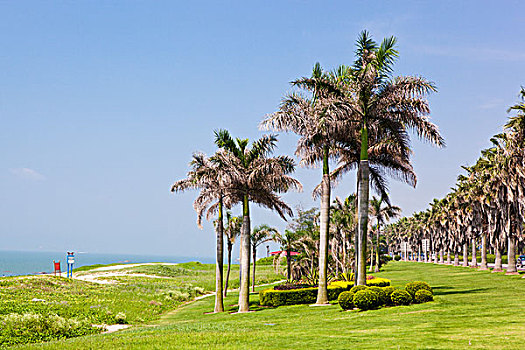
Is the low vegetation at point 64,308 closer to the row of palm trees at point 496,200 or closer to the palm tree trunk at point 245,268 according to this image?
the palm tree trunk at point 245,268

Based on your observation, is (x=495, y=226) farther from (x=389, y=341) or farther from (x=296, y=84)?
(x=389, y=341)

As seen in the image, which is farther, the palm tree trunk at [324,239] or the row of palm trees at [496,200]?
the row of palm trees at [496,200]

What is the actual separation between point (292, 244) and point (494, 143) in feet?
73.7

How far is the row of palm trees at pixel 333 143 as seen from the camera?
2570 centimetres

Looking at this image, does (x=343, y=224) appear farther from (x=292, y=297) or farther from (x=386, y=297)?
(x=386, y=297)

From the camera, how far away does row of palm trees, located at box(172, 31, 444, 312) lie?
84.3 ft

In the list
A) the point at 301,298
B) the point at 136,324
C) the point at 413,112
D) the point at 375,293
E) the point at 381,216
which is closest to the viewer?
the point at 375,293

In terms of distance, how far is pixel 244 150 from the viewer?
1234 inches

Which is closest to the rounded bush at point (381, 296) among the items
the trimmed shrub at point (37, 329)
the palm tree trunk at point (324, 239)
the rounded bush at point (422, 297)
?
the rounded bush at point (422, 297)

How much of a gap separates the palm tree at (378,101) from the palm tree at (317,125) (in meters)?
1.19

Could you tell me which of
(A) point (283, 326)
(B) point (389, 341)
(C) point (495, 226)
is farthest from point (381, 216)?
(B) point (389, 341)

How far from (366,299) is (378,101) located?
35.2 ft

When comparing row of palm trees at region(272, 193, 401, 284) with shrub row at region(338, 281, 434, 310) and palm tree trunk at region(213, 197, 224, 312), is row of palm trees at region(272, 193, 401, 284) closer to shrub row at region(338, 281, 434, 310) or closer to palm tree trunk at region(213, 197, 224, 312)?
palm tree trunk at region(213, 197, 224, 312)

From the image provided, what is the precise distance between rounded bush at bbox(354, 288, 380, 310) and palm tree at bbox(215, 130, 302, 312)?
32.7 ft
